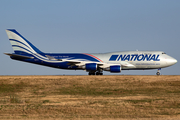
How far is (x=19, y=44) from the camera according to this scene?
53625 mm

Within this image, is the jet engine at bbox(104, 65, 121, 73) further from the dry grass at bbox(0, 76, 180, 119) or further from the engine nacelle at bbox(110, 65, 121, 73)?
the dry grass at bbox(0, 76, 180, 119)

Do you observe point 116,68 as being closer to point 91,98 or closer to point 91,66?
point 91,66

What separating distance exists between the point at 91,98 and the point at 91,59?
80.5ft

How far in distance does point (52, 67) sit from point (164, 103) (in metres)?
33.2

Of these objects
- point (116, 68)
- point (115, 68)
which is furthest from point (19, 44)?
point (116, 68)

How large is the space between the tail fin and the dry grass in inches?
Answer: 520

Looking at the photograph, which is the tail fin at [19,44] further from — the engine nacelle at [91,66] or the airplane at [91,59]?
the engine nacelle at [91,66]

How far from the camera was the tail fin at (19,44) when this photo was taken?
53.5 meters

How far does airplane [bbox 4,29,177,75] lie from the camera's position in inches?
1923

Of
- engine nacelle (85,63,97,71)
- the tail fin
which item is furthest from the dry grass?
the tail fin

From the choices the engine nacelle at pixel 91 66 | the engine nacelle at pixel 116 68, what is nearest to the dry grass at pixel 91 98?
the engine nacelle at pixel 116 68

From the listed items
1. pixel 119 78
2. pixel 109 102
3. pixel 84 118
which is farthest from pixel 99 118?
pixel 119 78

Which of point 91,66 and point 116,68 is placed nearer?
point 116,68

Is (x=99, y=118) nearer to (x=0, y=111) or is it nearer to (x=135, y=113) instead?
(x=135, y=113)
